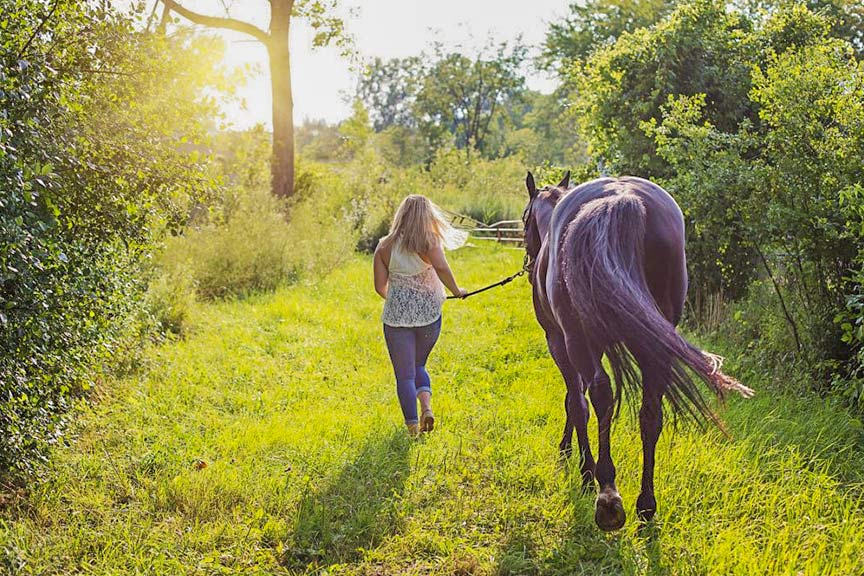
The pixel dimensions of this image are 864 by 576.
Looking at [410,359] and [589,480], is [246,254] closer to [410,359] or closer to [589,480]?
[410,359]

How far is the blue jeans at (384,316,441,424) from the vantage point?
5277 millimetres

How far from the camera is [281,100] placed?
17.5 m

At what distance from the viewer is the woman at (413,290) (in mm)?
5363

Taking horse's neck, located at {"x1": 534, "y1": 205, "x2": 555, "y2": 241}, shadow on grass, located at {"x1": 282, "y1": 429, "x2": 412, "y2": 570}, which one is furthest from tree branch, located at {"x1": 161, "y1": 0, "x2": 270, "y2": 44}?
shadow on grass, located at {"x1": 282, "y1": 429, "x2": 412, "y2": 570}

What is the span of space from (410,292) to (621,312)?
2493 mm

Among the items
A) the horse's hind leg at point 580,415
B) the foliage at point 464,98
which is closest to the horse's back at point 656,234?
the horse's hind leg at point 580,415

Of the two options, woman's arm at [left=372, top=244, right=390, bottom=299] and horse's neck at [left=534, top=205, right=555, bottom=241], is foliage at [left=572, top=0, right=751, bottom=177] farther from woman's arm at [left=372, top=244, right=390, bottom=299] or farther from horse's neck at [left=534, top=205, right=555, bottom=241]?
woman's arm at [left=372, top=244, right=390, bottom=299]

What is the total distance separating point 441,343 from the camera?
8.42 meters

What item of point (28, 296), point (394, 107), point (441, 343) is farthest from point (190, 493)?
point (394, 107)

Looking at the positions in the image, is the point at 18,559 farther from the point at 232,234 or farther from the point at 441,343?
the point at 232,234

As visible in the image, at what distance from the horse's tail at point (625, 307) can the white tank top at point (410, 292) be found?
2014mm

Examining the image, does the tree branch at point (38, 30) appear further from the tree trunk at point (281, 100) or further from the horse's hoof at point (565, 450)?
the tree trunk at point (281, 100)

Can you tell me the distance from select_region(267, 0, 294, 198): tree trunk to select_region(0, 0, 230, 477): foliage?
12184 millimetres

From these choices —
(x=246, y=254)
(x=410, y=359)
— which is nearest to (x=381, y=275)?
(x=410, y=359)
